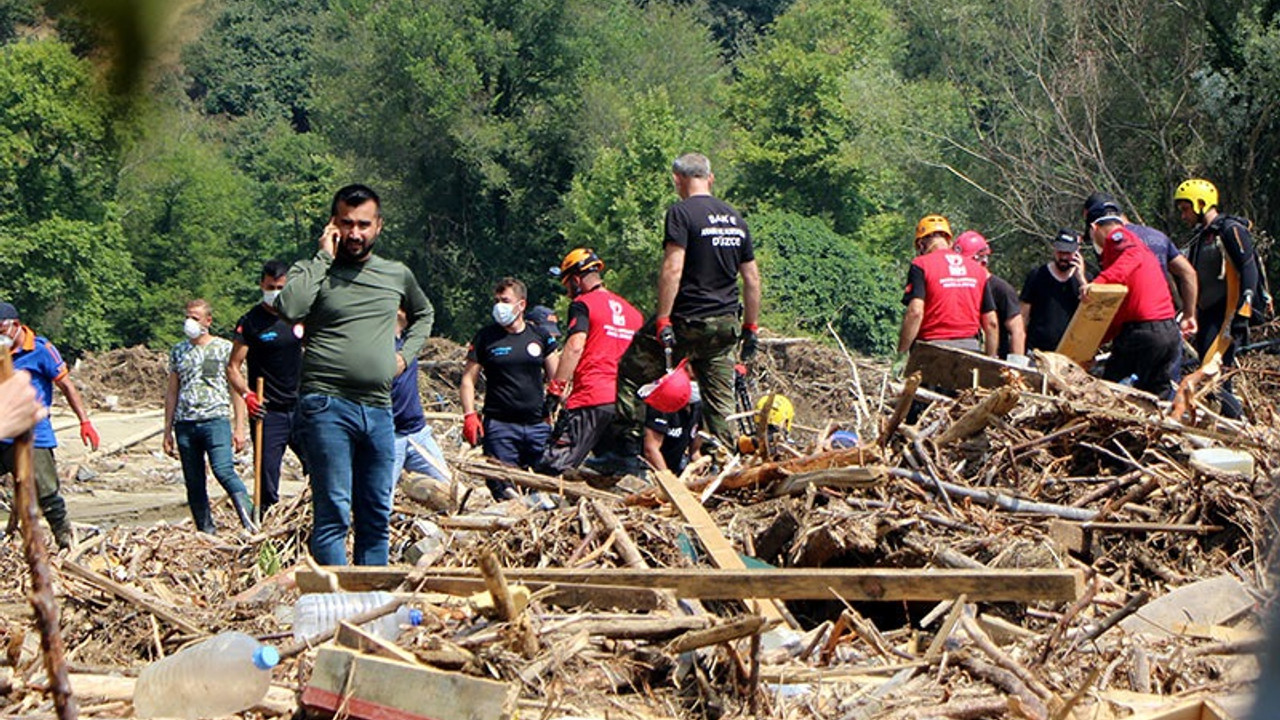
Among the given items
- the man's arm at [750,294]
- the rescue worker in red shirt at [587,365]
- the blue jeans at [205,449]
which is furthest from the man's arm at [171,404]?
the man's arm at [750,294]

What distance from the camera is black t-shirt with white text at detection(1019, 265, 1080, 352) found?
1010cm

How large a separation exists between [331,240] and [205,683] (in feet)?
7.17

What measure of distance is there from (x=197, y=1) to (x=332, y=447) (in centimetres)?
216

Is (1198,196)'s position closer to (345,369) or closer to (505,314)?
(505,314)

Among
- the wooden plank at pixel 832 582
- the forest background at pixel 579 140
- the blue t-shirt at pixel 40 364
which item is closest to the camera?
the wooden plank at pixel 832 582

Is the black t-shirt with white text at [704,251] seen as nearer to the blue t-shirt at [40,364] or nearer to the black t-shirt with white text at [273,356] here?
the black t-shirt with white text at [273,356]

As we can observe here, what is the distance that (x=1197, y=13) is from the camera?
22.5m

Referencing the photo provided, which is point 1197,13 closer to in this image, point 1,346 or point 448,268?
point 1,346

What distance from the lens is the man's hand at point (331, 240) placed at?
6289 millimetres

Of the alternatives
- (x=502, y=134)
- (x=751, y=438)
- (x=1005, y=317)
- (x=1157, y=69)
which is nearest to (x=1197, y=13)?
(x=1157, y=69)

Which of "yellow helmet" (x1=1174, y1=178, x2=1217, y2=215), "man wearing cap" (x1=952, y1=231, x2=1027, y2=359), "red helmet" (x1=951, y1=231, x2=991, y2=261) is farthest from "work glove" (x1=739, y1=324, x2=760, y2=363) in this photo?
"yellow helmet" (x1=1174, y1=178, x2=1217, y2=215)

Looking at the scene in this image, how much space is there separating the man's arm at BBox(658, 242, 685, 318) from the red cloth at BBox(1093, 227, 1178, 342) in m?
2.52

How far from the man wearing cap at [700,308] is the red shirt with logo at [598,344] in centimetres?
36

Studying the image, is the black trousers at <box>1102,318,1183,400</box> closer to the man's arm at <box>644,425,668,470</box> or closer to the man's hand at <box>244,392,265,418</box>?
the man's arm at <box>644,425,668,470</box>
